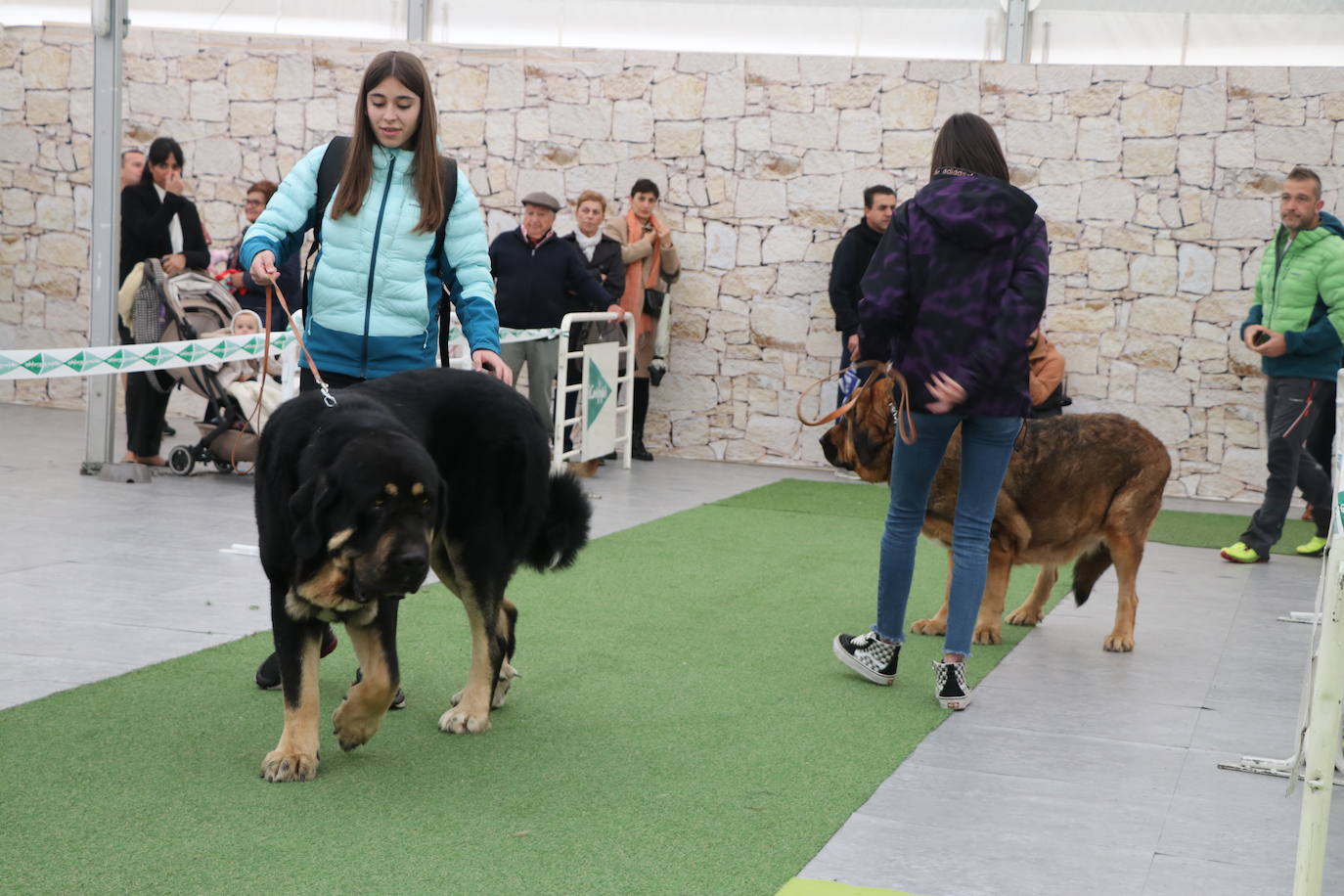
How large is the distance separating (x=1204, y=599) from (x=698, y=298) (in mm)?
6213

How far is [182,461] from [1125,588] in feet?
20.7

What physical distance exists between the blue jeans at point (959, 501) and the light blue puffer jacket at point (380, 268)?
145 centimetres

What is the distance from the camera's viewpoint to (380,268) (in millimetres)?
4195

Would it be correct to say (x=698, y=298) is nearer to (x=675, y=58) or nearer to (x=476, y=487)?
(x=675, y=58)

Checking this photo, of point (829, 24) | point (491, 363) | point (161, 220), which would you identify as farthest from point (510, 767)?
Result: point (829, 24)

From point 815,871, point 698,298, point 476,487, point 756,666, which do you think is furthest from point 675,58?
point 815,871

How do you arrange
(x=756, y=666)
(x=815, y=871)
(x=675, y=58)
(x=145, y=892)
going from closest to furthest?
(x=145, y=892)
(x=815, y=871)
(x=756, y=666)
(x=675, y=58)

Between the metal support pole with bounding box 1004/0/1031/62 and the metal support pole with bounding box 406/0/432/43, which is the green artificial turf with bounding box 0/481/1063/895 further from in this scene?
the metal support pole with bounding box 406/0/432/43

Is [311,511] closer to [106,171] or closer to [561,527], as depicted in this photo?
[561,527]

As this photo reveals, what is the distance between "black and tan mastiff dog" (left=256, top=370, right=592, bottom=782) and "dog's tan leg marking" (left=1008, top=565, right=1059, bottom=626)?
260cm

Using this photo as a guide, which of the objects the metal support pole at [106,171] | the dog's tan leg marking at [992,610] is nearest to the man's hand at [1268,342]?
the dog's tan leg marking at [992,610]

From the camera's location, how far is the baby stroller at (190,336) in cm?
941

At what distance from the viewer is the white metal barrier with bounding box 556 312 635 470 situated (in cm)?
1029

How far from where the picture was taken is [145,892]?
293 cm
